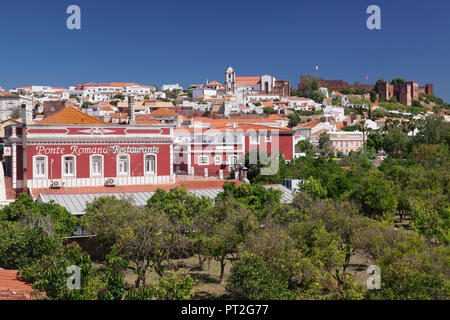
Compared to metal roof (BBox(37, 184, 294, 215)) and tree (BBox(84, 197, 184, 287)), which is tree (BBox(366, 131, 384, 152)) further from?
tree (BBox(84, 197, 184, 287))

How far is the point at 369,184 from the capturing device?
2652 cm

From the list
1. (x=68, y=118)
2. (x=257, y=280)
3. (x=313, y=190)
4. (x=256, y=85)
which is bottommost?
(x=257, y=280)

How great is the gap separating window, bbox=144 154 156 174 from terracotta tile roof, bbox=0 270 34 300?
14.8 metres

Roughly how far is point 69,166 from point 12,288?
16.1 metres

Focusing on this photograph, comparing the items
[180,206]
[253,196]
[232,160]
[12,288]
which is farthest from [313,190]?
[232,160]

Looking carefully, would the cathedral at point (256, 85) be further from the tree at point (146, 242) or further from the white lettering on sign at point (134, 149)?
the tree at point (146, 242)

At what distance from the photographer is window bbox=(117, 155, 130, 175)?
90.4ft

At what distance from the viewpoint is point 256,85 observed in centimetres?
14400

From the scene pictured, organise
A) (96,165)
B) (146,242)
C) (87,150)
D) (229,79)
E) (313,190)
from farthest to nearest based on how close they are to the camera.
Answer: (229,79) → (96,165) → (87,150) → (313,190) → (146,242)

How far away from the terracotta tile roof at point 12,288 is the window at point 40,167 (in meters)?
13.0

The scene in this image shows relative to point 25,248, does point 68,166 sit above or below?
above

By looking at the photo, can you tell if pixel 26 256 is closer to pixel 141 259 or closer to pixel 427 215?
pixel 141 259

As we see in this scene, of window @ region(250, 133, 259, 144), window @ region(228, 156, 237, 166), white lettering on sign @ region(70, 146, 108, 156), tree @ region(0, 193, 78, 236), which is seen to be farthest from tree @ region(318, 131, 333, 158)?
tree @ region(0, 193, 78, 236)

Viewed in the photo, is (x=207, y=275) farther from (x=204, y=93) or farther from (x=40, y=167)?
(x=204, y=93)
